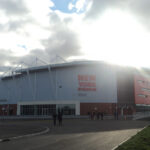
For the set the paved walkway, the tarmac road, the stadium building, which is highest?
the stadium building

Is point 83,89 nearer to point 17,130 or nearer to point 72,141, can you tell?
point 17,130

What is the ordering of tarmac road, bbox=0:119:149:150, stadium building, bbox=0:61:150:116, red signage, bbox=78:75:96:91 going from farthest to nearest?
red signage, bbox=78:75:96:91
stadium building, bbox=0:61:150:116
tarmac road, bbox=0:119:149:150

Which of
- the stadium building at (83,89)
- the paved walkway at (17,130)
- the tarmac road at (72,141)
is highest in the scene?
the stadium building at (83,89)

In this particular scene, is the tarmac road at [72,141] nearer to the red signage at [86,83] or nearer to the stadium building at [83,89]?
the stadium building at [83,89]

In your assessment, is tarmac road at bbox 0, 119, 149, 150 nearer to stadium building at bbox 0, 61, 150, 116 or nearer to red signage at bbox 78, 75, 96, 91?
stadium building at bbox 0, 61, 150, 116

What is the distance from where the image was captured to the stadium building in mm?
49500

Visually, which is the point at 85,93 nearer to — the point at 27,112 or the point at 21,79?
the point at 27,112

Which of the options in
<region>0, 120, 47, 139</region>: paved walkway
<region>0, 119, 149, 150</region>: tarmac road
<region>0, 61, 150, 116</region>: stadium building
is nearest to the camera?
<region>0, 119, 149, 150</region>: tarmac road

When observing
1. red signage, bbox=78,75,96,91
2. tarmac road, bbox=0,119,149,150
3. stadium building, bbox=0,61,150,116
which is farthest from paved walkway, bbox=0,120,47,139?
red signage, bbox=78,75,96,91

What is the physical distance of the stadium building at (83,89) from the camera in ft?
162

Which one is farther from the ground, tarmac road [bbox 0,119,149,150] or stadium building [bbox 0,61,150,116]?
stadium building [bbox 0,61,150,116]

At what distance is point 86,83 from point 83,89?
1.61 m

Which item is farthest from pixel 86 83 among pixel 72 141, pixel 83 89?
pixel 72 141

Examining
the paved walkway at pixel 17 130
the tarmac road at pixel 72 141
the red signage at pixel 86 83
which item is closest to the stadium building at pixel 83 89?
the red signage at pixel 86 83
